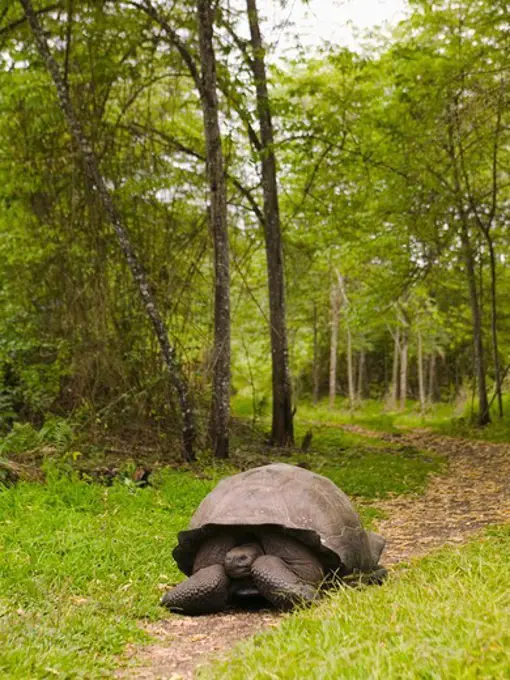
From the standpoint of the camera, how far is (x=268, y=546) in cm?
475

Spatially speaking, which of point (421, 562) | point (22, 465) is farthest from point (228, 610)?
point (22, 465)

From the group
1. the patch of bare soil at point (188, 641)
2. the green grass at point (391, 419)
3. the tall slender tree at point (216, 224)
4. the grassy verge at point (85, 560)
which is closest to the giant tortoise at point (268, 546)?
the patch of bare soil at point (188, 641)

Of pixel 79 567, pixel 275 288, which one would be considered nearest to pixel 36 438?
pixel 79 567

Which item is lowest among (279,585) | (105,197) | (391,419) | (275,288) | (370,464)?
(391,419)

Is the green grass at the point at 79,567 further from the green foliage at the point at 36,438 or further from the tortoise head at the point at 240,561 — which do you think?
the green foliage at the point at 36,438

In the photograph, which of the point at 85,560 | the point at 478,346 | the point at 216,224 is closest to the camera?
the point at 85,560

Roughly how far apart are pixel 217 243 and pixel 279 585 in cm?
673

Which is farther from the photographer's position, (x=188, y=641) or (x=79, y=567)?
(x=79, y=567)

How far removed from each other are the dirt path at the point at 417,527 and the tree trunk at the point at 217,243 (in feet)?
9.39

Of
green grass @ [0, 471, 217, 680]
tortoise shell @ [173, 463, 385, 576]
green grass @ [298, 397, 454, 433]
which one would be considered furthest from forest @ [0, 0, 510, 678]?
green grass @ [298, 397, 454, 433]

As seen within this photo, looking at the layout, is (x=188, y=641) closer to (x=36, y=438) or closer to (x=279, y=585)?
(x=279, y=585)

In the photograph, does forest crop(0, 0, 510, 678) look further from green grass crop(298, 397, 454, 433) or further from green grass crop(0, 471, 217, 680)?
green grass crop(298, 397, 454, 433)

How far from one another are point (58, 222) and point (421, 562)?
28.2ft

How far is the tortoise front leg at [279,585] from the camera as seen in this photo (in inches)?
174
